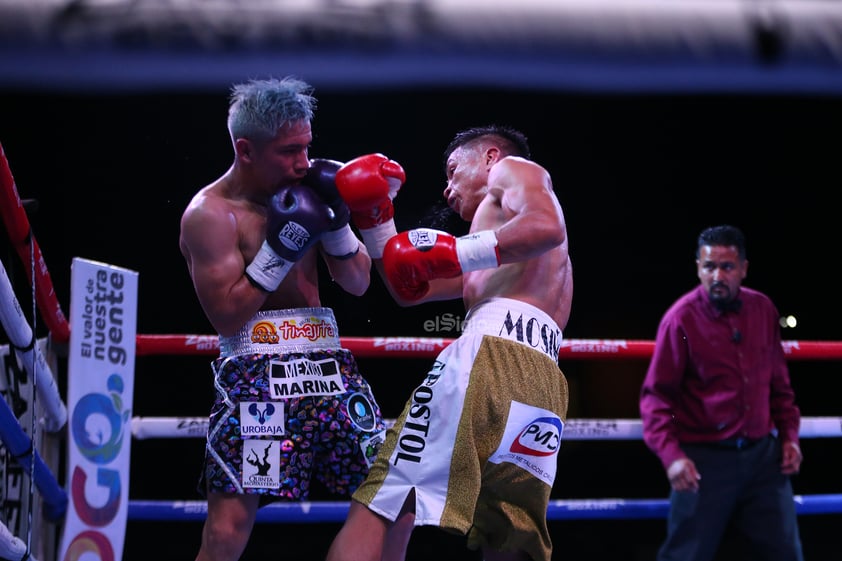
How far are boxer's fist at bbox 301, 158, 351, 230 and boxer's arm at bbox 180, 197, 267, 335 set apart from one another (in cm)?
21

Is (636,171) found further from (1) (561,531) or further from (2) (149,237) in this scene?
(2) (149,237)

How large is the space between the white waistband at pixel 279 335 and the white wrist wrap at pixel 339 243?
0.16 m

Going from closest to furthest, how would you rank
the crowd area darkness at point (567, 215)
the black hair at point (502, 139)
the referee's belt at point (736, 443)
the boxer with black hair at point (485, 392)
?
1. the boxer with black hair at point (485, 392)
2. the black hair at point (502, 139)
3. the referee's belt at point (736, 443)
4. the crowd area darkness at point (567, 215)

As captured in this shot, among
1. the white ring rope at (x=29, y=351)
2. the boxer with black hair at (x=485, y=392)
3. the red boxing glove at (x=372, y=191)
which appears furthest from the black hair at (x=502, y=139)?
the white ring rope at (x=29, y=351)

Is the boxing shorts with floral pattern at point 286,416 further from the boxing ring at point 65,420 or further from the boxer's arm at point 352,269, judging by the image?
the boxing ring at point 65,420

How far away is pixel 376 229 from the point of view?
2.12 metres

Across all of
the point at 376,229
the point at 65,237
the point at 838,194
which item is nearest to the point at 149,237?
the point at 65,237

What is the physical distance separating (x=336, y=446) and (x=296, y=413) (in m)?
0.11

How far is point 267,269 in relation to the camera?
1.96m

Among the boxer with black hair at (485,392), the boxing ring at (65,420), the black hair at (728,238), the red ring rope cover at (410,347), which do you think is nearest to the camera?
the boxer with black hair at (485,392)

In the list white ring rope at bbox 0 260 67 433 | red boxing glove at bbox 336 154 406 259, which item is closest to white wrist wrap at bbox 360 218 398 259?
red boxing glove at bbox 336 154 406 259

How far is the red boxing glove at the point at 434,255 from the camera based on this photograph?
1.89 meters

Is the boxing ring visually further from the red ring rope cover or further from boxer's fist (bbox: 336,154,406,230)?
boxer's fist (bbox: 336,154,406,230)

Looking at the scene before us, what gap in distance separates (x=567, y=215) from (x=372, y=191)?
2061 mm
